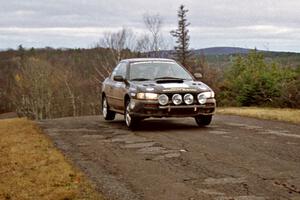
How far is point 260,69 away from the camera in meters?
22.3

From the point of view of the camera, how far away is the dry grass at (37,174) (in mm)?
6477

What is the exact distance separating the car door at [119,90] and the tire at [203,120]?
1811mm

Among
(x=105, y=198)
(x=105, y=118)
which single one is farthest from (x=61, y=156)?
(x=105, y=118)

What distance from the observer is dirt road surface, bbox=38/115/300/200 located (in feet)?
21.0

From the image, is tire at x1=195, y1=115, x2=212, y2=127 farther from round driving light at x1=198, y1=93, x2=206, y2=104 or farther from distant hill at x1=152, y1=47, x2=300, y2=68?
distant hill at x1=152, y1=47, x2=300, y2=68

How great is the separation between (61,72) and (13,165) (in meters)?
59.1

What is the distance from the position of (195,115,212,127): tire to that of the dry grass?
366 cm

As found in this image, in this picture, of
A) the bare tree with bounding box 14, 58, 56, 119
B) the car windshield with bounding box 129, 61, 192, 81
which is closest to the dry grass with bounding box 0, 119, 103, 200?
the car windshield with bounding box 129, 61, 192, 81

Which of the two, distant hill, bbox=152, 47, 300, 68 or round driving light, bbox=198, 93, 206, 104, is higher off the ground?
distant hill, bbox=152, 47, 300, 68

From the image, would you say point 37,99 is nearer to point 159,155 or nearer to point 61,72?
point 61,72

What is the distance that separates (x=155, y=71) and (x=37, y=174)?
6173mm

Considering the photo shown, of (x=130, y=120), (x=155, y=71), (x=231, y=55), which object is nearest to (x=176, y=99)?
(x=130, y=120)

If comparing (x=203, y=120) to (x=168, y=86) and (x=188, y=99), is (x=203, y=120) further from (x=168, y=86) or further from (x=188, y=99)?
(x=168, y=86)

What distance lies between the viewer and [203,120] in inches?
518
